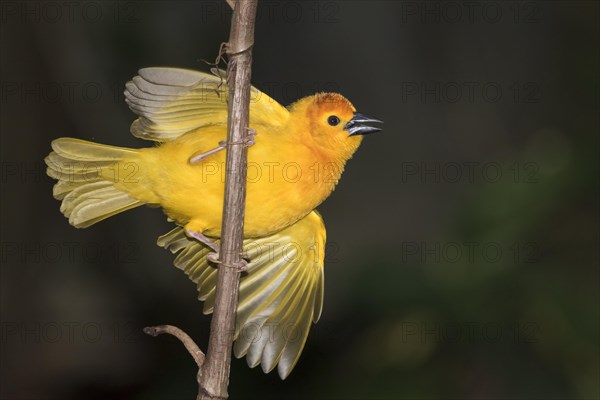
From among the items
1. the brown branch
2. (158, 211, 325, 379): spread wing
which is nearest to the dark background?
(158, 211, 325, 379): spread wing

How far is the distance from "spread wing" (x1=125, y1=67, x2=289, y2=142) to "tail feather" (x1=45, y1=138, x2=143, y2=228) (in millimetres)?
364

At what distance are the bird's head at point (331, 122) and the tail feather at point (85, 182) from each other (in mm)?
923

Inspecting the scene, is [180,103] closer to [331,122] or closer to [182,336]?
[331,122]

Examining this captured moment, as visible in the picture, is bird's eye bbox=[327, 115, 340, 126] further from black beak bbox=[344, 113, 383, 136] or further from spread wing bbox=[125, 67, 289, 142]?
spread wing bbox=[125, 67, 289, 142]

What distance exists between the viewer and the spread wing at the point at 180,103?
3215mm

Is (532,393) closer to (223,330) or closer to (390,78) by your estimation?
(223,330)

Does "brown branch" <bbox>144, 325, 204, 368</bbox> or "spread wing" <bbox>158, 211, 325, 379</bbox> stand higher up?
"brown branch" <bbox>144, 325, 204, 368</bbox>

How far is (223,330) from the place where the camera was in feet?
9.14

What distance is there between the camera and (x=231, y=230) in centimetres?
277

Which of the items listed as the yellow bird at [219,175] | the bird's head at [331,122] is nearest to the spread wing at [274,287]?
the yellow bird at [219,175]

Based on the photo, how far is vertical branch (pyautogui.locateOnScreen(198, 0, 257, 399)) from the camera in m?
2.58

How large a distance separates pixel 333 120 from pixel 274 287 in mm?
988

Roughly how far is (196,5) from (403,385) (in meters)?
4.09

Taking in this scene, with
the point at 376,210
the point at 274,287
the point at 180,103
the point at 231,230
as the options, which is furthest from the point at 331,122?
the point at 376,210
